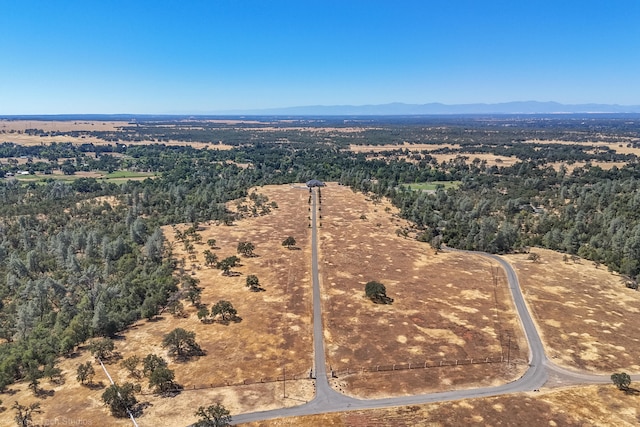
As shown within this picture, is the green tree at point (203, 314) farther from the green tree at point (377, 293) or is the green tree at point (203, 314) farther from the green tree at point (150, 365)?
the green tree at point (377, 293)

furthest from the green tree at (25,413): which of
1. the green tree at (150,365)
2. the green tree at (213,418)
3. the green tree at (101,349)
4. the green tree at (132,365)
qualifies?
the green tree at (213,418)

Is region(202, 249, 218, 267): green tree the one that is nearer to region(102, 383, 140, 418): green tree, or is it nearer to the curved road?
the curved road

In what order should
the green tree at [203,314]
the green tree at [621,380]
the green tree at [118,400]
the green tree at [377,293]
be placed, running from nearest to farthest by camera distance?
the green tree at [118,400] < the green tree at [621,380] < the green tree at [203,314] < the green tree at [377,293]

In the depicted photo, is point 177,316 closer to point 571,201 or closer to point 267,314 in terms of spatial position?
point 267,314

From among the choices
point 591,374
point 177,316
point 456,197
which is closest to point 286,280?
point 177,316

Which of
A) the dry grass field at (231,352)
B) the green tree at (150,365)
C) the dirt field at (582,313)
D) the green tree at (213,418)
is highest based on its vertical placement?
the green tree at (213,418)

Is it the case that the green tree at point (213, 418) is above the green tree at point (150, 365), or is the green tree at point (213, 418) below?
above

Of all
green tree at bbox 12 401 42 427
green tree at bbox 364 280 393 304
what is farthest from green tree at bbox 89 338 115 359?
green tree at bbox 364 280 393 304
